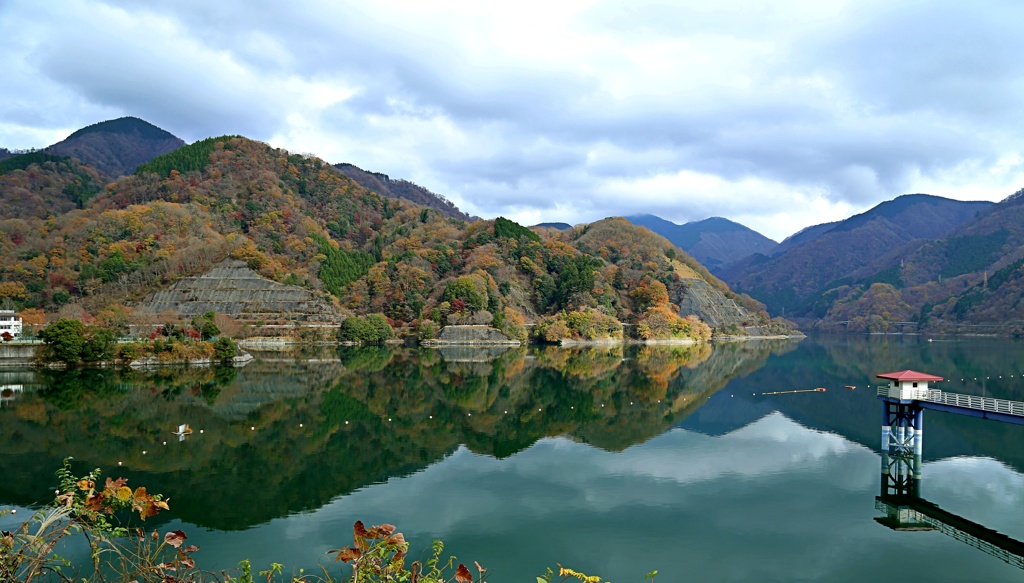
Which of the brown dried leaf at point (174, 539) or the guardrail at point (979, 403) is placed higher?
the brown dried leaf at point (174, 539)

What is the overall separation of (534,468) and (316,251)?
3592 inches

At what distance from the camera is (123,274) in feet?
258

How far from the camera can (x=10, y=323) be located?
59281mm

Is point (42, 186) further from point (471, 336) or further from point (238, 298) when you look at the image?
point (471, 336)

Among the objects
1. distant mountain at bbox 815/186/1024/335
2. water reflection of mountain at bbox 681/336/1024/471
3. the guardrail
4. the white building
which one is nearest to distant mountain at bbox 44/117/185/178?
the white building

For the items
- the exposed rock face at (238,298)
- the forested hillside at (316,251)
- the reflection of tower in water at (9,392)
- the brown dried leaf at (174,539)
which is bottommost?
the reflection of tower in water at (9,392)

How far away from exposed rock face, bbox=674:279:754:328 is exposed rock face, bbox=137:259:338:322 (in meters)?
60.1

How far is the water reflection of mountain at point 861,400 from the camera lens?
88.2ft

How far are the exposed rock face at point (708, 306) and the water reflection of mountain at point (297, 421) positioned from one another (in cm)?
5816

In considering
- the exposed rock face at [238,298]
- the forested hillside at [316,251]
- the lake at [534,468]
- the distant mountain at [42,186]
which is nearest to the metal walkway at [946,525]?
the lake at [534,468]

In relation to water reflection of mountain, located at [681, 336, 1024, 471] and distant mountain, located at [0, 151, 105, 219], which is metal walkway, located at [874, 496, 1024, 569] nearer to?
water reflection of mountain, located at [681, 336, 1024, 471]

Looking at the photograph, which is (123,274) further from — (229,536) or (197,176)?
(229,536)

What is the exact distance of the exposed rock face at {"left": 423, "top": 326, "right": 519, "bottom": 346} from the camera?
280 ft

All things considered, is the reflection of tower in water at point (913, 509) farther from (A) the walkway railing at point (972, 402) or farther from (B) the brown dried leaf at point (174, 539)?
(B) the brown dried leaf at point (174, 539)
